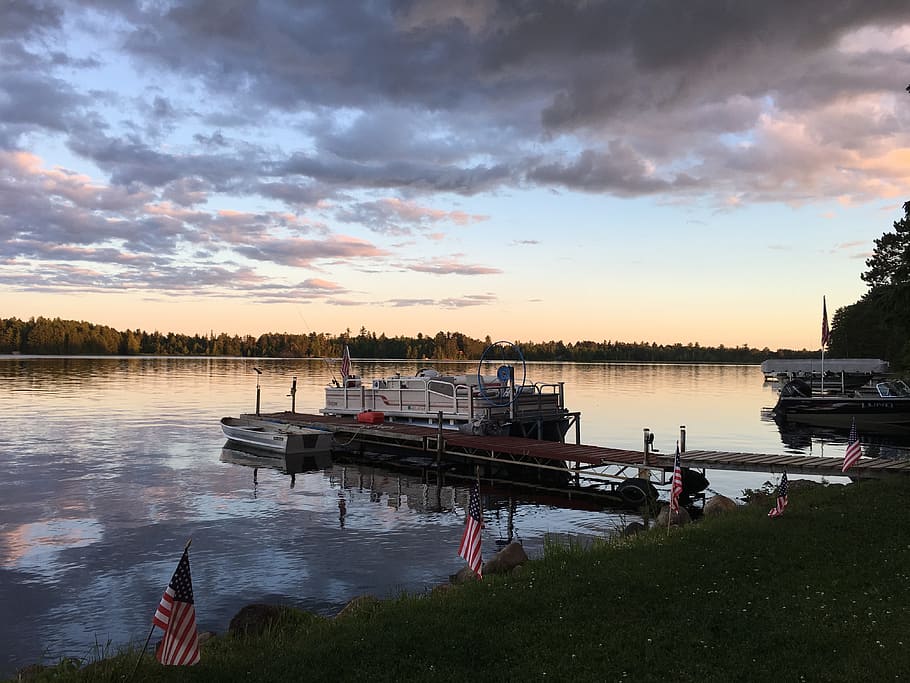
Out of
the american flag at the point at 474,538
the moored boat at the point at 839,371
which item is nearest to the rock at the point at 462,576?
the american flag at the point at 474,538

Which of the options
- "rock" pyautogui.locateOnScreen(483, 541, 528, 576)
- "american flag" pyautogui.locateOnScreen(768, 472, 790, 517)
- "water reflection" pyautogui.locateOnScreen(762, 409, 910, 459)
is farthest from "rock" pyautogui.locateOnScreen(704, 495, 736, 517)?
"water reflection" pyautogui.locateOnScreen(762, 409, 910, 459)

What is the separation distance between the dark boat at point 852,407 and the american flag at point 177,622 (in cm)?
4964

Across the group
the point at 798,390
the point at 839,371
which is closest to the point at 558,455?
the point at 798,390

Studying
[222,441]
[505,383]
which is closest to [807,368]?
[505,383]

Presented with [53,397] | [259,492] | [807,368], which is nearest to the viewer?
[259,492]

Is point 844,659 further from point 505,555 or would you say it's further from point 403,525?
point 403,525

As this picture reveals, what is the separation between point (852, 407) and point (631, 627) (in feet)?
156

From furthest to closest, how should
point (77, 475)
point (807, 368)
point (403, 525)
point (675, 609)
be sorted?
1. point (807, 368)
2. point (77, 475)
3. point (403, 525)
4. point (675, 609)

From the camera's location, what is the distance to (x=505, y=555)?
15.4m

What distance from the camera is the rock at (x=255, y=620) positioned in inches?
456

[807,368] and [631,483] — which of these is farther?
[807,368]

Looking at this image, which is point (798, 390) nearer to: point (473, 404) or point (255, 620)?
point (473, 404)

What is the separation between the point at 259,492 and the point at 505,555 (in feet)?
51.1

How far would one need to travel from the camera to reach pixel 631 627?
32.4 ft
